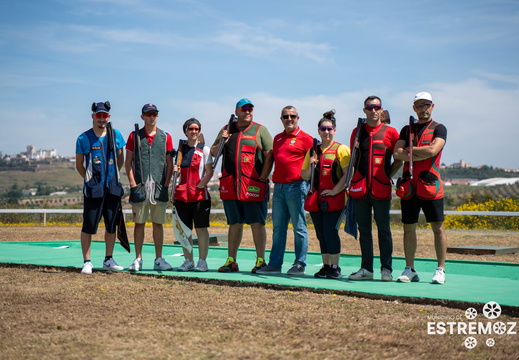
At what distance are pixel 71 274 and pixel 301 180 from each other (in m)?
3.18

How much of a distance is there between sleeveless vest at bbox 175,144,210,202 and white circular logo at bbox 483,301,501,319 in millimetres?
4239

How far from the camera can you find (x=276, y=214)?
30.5ft

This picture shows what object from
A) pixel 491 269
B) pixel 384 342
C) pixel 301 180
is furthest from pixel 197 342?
pixel 491 269

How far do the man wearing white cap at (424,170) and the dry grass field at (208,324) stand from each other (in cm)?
139

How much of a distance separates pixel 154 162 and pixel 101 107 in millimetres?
973

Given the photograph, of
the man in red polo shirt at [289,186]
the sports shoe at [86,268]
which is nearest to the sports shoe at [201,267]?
A: the man in red polo shirt at [289,186]

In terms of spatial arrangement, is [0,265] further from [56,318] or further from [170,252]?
[56,318]

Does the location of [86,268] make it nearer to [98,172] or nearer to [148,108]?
[98,172]

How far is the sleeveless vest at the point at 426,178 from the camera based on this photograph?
798 cm

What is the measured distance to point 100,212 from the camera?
945cm

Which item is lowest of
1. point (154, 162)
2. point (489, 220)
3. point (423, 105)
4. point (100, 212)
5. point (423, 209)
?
point (489, 220)

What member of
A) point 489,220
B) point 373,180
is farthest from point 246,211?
point 489,220

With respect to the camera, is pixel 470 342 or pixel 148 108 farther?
pixel 148 108

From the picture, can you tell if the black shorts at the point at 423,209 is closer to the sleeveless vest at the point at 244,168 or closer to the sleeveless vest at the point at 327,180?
the sleeveless vest at the point at 327,180
